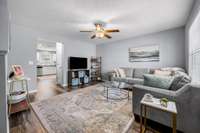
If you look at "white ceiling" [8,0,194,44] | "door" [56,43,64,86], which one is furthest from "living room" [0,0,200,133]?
"door" [56,43,64,86]

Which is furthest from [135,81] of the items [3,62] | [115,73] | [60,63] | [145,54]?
[3,62]

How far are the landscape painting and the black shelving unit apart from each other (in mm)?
2234

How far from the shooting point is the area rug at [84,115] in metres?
1.76

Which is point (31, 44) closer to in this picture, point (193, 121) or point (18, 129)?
point (18, 129)

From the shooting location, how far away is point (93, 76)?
641 cm

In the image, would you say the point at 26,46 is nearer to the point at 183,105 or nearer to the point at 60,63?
the point at 60,63

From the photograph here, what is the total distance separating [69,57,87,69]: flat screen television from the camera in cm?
502

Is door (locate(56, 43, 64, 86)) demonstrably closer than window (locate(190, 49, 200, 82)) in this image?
No

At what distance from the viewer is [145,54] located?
15.3ft

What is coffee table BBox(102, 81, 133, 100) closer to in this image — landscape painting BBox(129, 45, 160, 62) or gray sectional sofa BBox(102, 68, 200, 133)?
gray sectional sofa BBox(102, 68, 200, 133)

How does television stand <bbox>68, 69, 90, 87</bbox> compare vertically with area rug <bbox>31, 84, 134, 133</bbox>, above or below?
above

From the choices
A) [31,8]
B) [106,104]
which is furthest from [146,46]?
[31,8]

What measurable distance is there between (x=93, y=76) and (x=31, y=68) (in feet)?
11.4

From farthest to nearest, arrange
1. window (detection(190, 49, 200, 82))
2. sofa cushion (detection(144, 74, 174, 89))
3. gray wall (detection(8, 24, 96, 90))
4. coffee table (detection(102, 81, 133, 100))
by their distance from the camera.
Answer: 1. gray wall (detection(8, 24, 96, 90))
2. coffee table (detection(102, 81, 133, 100))
3. window (detection(190, 49, 200, 82))
4. sofa cushion (detection(144, 74, 174, 89))
